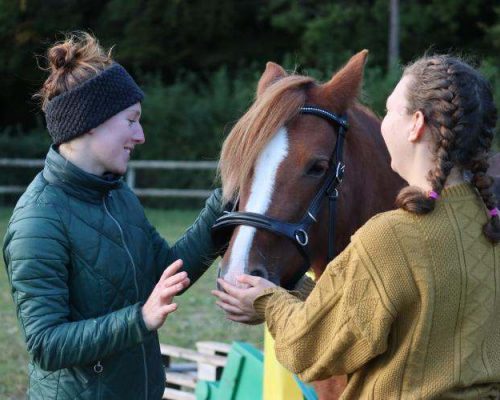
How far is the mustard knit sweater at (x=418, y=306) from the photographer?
227 centimetres

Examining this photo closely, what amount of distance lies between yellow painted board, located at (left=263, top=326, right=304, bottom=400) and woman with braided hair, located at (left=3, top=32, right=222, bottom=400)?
2.36 feet

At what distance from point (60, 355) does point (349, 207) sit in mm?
1090

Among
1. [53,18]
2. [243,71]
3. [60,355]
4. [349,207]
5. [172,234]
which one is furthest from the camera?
[53,18]

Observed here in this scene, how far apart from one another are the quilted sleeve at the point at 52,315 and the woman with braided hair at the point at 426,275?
0.65 metres

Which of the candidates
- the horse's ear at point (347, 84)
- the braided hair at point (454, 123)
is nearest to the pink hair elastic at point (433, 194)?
the braided hair at point (454, 123)

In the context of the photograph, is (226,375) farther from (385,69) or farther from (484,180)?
(385,69)

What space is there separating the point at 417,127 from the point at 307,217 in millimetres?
736

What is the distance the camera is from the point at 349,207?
3.23 metres

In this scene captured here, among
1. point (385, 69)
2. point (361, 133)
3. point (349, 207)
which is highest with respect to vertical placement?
point (361, 133)

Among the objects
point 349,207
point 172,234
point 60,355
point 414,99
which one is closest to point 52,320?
point 60,355

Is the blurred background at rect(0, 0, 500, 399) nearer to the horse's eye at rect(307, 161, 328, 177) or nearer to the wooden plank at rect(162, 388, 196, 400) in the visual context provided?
the wooden plank at rect(162, 388, 196, 400)

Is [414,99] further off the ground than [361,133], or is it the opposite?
[414,99]

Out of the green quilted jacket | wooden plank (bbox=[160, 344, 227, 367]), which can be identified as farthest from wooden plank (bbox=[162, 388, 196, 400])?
the green quilted jacket

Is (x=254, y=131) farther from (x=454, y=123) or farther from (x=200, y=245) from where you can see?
(x=454, y=123)
